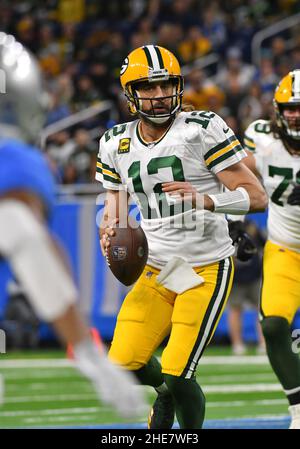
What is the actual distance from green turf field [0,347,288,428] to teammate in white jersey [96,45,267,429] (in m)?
1.65

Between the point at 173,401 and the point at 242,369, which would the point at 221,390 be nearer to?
the point at 242,369

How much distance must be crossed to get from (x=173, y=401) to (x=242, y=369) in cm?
387

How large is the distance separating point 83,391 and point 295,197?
296 cm

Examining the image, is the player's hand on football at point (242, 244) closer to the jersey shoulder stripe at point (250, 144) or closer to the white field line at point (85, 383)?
the jersey shoulder stripe at point (250, 144)

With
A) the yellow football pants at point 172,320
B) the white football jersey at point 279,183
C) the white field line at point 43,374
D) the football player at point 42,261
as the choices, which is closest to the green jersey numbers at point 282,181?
the white football jersey at point 279,183

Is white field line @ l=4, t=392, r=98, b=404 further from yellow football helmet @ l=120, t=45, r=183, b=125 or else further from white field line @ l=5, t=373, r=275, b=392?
yellow football helmet @ l=120, t=45, r=183, b=125

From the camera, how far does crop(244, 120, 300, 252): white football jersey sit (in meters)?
5.30

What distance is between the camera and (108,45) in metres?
13.2

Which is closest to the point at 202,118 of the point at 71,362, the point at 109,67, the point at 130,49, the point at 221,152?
the point at 221,152

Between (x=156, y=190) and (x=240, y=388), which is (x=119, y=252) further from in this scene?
(x=240, y=388)

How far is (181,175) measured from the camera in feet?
15.0

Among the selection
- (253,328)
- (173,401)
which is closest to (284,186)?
(173,401)

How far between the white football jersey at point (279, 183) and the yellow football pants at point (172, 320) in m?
0.73

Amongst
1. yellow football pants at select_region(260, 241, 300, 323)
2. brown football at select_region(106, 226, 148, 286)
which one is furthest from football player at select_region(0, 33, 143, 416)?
yellow football pants at select_region(260, 241, 300, 323)
